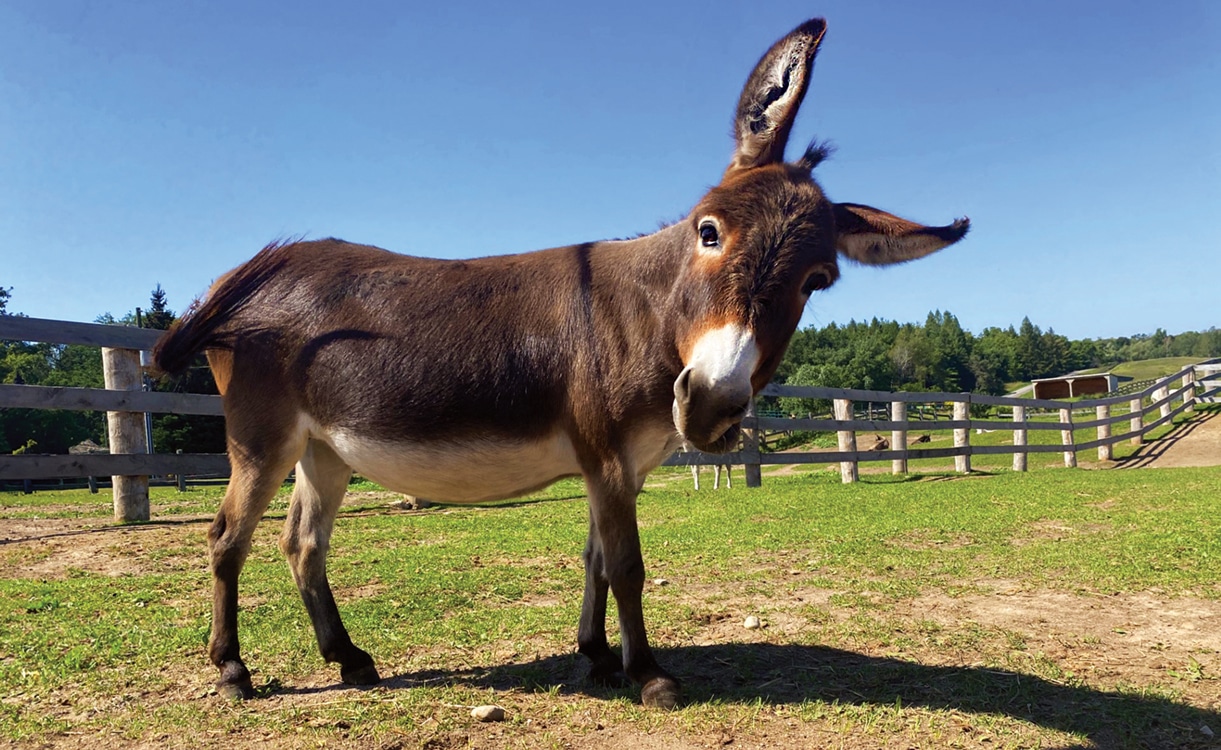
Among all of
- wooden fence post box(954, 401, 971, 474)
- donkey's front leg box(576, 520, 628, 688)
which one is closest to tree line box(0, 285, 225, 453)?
donkey's front leg box(576, 520, 628, 688)

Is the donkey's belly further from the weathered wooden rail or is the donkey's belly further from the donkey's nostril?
the weathered wooden rail

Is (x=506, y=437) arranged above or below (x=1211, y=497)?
above

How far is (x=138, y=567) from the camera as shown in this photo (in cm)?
553

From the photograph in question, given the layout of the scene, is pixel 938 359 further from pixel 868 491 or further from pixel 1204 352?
pixel 868 491

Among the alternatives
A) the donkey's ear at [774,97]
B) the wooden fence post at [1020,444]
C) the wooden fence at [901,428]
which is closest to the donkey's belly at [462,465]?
the donkey's ear at [774,97]

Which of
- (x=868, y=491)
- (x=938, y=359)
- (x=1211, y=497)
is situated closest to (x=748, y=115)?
(x=868, y=491)

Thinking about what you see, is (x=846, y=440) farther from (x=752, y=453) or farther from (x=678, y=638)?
(x=678, y=638)

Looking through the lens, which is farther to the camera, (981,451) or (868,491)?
(981,451)

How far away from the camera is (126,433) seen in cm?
765

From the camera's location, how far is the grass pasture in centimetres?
275

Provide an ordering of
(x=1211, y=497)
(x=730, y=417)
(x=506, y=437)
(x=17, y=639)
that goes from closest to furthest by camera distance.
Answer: (x=730, y=417)
(x=506, y=437)
(x=17, y=639)
(x=1211, y=497)

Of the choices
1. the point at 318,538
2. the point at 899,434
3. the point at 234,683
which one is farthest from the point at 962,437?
the point at 234,683

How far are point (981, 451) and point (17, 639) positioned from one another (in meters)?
18.6

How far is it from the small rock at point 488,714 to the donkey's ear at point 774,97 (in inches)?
103
